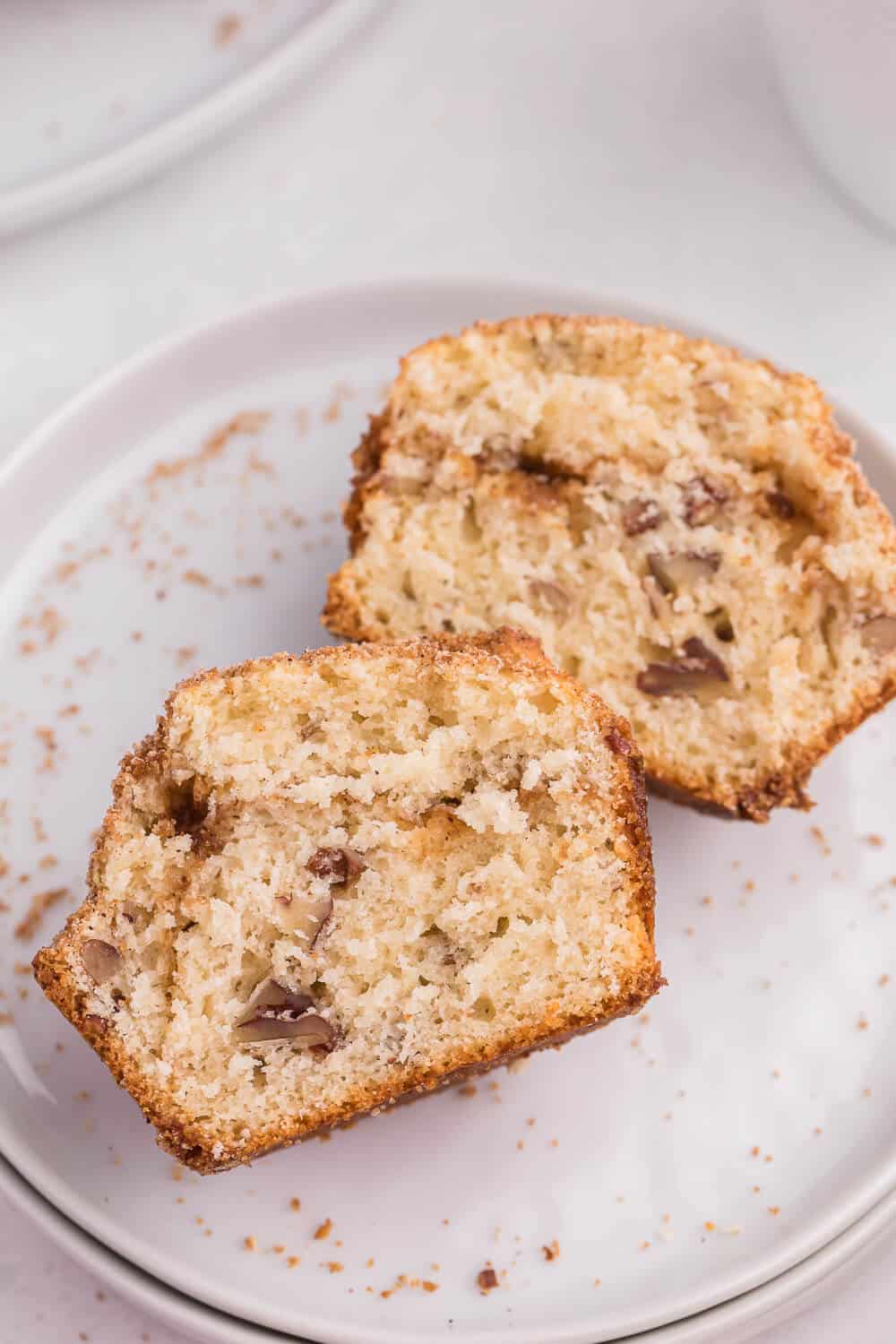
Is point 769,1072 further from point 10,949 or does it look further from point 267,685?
point 10,949

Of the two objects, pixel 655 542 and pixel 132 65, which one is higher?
A: pixel 132 65

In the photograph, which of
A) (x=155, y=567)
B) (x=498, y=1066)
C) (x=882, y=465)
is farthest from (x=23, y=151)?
(x=498, y=1066)

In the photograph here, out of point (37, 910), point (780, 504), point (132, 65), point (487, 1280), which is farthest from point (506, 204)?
point (487, 1280)

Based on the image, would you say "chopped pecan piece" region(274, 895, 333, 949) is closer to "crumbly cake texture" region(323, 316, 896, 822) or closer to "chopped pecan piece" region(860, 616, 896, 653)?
"crumbly cake texture" region(323, 316, 896, 822)

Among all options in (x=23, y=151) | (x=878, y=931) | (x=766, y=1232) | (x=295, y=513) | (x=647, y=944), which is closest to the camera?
(x=647, y=944)

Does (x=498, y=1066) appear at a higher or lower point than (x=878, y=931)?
higher

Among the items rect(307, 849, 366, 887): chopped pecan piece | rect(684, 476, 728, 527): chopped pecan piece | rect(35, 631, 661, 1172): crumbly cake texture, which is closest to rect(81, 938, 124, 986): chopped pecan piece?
rect(35, 631, 661, 1172): crumbly cake texture

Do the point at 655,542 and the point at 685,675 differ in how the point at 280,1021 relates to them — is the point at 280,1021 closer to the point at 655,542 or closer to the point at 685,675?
the point at 685,675
